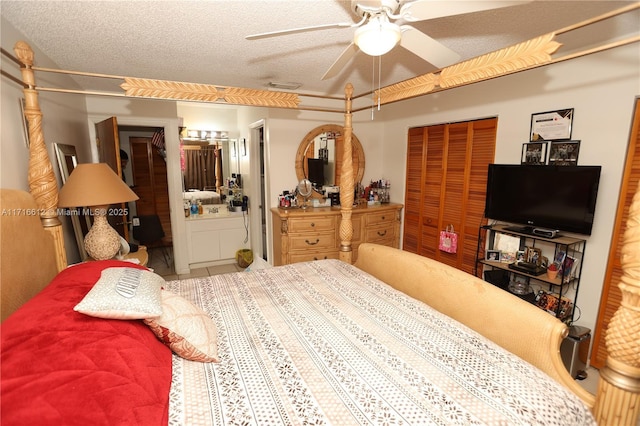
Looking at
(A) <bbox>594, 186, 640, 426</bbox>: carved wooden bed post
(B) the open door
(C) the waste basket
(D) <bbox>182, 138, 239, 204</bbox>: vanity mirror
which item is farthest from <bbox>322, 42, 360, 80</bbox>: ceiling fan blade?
(D) <bbox>182, 138, 239, 204</bbox>: vanity mirror

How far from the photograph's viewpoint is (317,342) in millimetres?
1420

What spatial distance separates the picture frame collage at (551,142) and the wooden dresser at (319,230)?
5.51 ft

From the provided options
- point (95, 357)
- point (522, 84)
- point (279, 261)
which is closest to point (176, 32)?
point (95, 357)

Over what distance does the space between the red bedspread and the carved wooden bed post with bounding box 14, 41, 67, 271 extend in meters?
0.80

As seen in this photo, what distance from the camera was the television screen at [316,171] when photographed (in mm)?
4039

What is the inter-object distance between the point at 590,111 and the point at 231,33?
2655mm

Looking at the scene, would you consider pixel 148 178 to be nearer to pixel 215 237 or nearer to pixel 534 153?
pixel 215 237

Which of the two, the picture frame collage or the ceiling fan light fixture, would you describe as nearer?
the ceiling fan light fixture

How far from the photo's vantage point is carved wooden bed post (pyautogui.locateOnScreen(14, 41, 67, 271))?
5.51 ft

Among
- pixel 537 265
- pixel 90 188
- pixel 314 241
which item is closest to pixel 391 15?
pixel 90 188

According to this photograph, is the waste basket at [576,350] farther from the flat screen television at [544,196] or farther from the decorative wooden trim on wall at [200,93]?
the decorative wooden trim on wall at [200,93]

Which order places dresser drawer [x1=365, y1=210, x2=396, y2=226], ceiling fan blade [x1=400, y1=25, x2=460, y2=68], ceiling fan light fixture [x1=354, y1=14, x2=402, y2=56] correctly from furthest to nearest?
dresser drawer [x1=365, y1=210, x2=396, y2=226]
ceiling fan blade [x1=400, y1=25, x2=460, y2=68]
ceiling fan light fixture [x1=354, y1=14, x2=402, y2=56]

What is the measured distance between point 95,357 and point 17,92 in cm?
183

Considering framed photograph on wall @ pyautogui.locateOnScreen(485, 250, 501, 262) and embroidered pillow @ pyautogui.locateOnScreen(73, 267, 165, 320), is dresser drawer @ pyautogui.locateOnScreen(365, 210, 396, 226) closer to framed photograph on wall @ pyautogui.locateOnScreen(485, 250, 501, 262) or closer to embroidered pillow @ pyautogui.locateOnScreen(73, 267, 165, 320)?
framed photograph on wall @ pyautogui.locateOnScreen(485, 250, 501, 262)
